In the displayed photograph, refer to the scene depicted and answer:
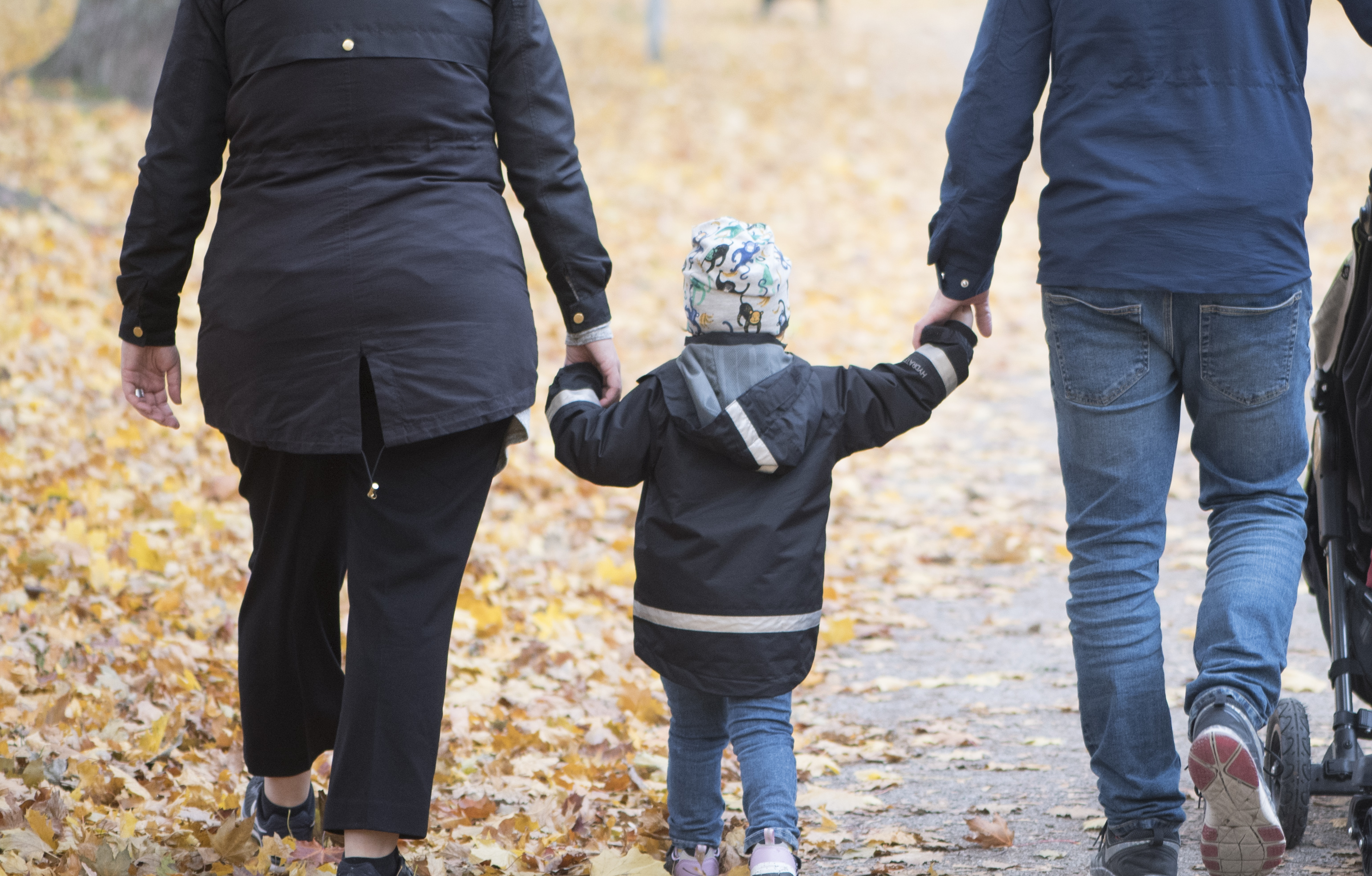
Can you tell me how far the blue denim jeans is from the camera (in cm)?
278

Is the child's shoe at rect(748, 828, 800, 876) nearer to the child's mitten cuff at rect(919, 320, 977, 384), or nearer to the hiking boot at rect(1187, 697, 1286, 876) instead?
the hiking boot at rect(1187, 697, 1286, 876)

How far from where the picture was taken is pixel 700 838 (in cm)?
307

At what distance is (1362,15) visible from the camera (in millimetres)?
2875

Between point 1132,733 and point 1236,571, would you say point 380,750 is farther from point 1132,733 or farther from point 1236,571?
point 1236,571

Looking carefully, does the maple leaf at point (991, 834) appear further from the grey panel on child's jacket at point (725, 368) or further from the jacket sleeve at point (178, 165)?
the jacket sleeve at point (178, 165)

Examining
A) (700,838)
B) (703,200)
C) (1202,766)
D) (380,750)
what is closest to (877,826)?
(700,838)

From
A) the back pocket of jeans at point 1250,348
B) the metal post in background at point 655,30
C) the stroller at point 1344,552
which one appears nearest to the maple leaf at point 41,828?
the back pocket of jeans at point 1250,348

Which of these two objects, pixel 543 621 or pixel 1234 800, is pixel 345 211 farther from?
pixel 543 621

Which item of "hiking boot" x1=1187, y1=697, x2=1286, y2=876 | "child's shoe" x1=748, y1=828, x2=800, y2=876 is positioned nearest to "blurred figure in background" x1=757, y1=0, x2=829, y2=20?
"child's shoe" x1=748, y1=828, x2=800, y2=876

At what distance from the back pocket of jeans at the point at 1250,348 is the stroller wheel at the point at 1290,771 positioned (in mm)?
914

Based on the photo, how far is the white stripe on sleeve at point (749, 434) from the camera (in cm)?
280

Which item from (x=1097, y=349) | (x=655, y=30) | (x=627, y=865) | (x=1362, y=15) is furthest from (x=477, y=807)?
(x=655, y=30)

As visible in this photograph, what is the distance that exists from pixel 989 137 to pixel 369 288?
134 cm

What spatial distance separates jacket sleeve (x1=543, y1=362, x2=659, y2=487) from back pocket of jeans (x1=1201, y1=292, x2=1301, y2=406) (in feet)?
3.68
